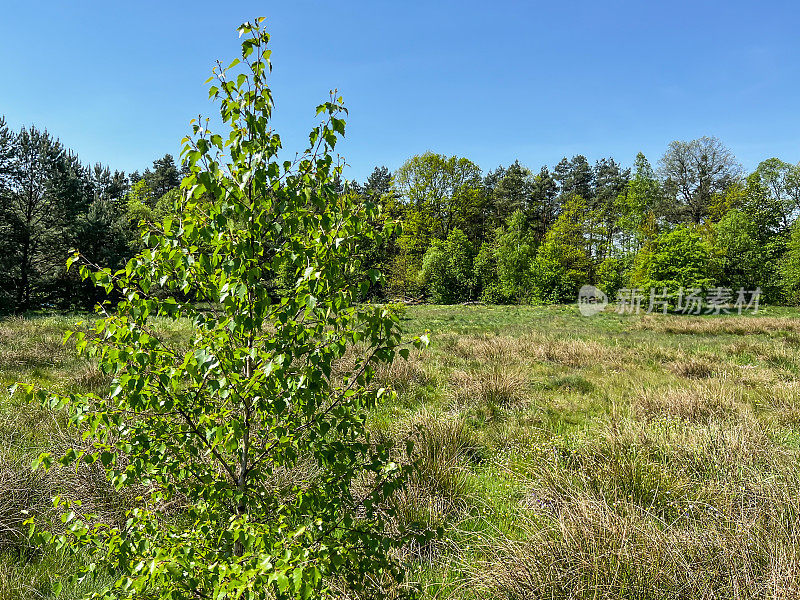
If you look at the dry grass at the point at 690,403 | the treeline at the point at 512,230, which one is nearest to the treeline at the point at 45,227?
the treeline at the point at 512,230

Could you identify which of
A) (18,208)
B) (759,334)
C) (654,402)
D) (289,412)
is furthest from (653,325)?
(18,208)

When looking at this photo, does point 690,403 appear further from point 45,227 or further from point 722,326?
point 45,227

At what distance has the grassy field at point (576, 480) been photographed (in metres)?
2.52

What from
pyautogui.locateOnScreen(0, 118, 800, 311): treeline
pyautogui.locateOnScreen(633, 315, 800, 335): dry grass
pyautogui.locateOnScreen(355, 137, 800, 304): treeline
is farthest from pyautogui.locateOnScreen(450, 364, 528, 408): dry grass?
pyautogui.locateOnScreen(355, 137, 800, 304): treeline

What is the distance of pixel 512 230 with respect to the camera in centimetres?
3950

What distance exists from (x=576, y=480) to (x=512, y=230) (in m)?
37.3

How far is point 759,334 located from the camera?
16.0m

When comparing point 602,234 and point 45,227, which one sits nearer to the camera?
point 45,227

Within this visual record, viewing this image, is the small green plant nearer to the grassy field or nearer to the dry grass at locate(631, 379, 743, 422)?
the grassy field

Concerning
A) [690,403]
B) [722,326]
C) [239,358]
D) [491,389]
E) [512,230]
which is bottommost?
[491,389]

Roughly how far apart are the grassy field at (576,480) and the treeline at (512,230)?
71.7ft

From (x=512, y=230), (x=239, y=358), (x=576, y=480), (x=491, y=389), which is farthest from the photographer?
(x=512, y=230)

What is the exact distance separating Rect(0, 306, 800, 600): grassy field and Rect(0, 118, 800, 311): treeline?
21.9 m

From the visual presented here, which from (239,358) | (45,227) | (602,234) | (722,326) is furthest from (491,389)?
(602,234)
